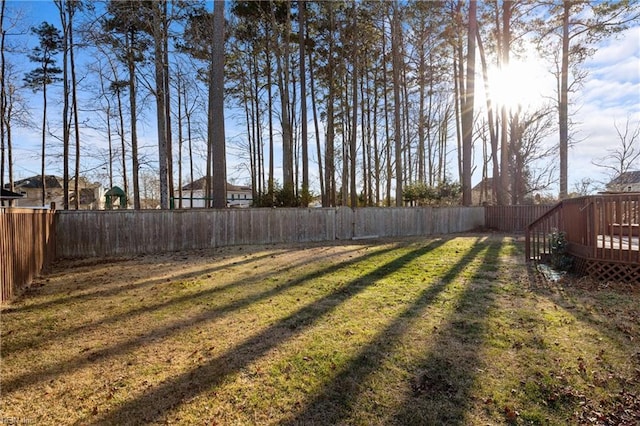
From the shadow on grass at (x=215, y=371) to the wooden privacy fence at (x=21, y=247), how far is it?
348 cm

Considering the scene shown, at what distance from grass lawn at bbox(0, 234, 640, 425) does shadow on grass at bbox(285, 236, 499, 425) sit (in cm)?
1

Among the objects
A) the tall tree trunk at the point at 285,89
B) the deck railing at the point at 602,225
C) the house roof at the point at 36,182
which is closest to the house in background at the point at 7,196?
the tall tree trunk at the point at 285,89

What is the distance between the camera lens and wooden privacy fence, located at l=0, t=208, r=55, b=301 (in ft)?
15.2

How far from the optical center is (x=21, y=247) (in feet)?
17.6

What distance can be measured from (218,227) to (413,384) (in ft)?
28.2

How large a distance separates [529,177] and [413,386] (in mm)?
25088

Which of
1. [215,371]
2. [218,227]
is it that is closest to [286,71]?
[218,227]

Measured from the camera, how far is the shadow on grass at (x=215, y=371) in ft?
7.72

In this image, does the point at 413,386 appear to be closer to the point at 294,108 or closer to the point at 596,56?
the point at 294,108

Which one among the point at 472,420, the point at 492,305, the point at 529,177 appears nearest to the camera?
the point at 472,420

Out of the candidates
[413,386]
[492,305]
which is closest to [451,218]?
[492,305]

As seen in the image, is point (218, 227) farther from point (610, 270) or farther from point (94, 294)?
point (610, 270)

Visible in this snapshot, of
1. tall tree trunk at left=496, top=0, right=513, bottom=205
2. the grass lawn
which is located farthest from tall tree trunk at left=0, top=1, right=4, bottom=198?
tall tree trunk at left=496, top=0, right=513, bottom=205

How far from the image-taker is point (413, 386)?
8.89 ft
